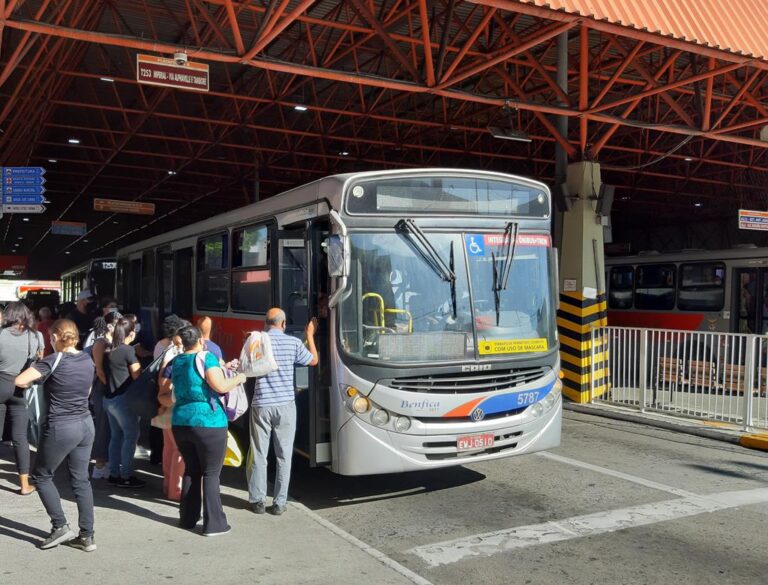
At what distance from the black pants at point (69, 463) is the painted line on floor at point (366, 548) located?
1.92 metres

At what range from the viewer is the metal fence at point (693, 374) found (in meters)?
11.0

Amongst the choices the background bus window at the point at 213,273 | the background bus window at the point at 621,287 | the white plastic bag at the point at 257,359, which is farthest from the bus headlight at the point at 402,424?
the background bus window at the point at 621,287

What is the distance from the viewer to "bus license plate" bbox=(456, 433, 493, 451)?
686 cm

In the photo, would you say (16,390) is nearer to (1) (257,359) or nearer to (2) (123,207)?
(1) (257,359)

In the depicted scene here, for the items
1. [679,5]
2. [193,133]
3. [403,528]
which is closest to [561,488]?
[403,528]

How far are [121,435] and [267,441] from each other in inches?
71.8

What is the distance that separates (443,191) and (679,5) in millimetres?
7626

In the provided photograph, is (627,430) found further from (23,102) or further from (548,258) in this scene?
(23,102)

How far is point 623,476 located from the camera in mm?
8133

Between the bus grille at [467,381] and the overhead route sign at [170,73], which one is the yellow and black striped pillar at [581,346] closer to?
the bus grille at [467,381]

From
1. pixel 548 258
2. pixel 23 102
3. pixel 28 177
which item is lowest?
pixel 548 258

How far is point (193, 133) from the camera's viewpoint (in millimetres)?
26547

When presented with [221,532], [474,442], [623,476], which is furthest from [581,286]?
[221,532]

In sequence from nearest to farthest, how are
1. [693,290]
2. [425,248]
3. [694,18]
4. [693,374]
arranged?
[425,248]
[693,374]
[694,18]
[693,290]
